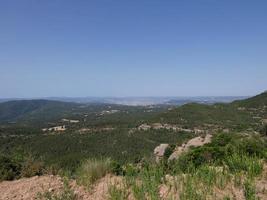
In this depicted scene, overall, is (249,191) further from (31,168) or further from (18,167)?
(18,167)

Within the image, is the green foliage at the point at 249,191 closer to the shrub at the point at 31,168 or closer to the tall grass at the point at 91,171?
the tall grass at the point at 91,171

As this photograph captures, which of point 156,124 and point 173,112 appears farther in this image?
point 173,112

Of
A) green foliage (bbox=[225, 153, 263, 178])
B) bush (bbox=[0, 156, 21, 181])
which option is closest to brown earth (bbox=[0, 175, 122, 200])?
bush (bbox=[0, 156, 21, 181])

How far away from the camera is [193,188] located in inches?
190

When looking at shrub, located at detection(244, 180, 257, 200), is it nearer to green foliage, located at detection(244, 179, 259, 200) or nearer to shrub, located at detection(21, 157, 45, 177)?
green foliage, located at detection(244, 179, 259, 200)

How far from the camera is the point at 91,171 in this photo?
600cm

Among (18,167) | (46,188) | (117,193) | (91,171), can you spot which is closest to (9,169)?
(18,167)

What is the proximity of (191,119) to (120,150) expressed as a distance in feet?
178

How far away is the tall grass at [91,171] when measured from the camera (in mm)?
5820

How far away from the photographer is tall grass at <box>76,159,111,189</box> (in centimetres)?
582

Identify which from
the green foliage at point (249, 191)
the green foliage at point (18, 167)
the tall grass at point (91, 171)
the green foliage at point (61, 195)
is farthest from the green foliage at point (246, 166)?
the green foliage at point (18, 167)

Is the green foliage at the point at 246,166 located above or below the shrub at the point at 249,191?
above

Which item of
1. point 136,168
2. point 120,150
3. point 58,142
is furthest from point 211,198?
point 58,142

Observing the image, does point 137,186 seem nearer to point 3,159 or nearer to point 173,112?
point 3,159
